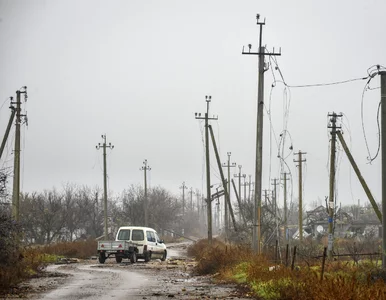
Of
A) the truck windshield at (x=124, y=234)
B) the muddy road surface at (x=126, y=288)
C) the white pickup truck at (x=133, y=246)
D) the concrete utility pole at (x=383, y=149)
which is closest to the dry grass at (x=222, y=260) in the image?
the muddy road surface at (x=126, y=288)

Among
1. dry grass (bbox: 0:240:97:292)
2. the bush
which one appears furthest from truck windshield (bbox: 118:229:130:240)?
the bush

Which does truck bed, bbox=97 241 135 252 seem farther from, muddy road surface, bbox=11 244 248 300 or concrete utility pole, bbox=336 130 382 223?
concrete utility pole, bbox=336 130 382 223

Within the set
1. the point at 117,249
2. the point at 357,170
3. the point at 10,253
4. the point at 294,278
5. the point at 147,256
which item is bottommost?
the point at 147,256

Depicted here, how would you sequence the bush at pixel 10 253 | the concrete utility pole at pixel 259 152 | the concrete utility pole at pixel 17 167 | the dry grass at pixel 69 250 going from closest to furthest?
the bush at pixel 10 253 → the concrete utility pole at pixel 259 152 → the concrete utility pole at pixel 17 167 → the dry grass at pixel 69 250

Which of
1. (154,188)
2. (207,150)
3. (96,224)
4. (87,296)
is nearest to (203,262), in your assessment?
(87,296)

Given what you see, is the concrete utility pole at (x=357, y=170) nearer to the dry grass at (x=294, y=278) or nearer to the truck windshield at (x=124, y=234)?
the dry grass at (x=294, y=278)

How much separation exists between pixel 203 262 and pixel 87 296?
455 inches

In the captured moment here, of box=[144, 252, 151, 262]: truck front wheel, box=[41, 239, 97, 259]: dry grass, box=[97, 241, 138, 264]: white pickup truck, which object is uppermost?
box=[97, 241, 138, 264]: white pickup truck

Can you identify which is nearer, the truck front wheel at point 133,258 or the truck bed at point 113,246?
the truck bed at point 113,246

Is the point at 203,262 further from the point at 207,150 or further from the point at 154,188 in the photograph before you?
the point at 154,188

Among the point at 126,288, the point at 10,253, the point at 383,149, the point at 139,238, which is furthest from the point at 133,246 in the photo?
the point at 383,149

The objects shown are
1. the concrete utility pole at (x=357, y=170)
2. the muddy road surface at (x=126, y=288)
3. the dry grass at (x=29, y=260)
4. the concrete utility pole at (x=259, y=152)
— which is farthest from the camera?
the concrete utility pole at (x=357, y=170)

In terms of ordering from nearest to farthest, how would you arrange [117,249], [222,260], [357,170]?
[222,260], [357,170], [117,249]

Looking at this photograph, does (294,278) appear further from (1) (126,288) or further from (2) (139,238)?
(2) (139,238)
